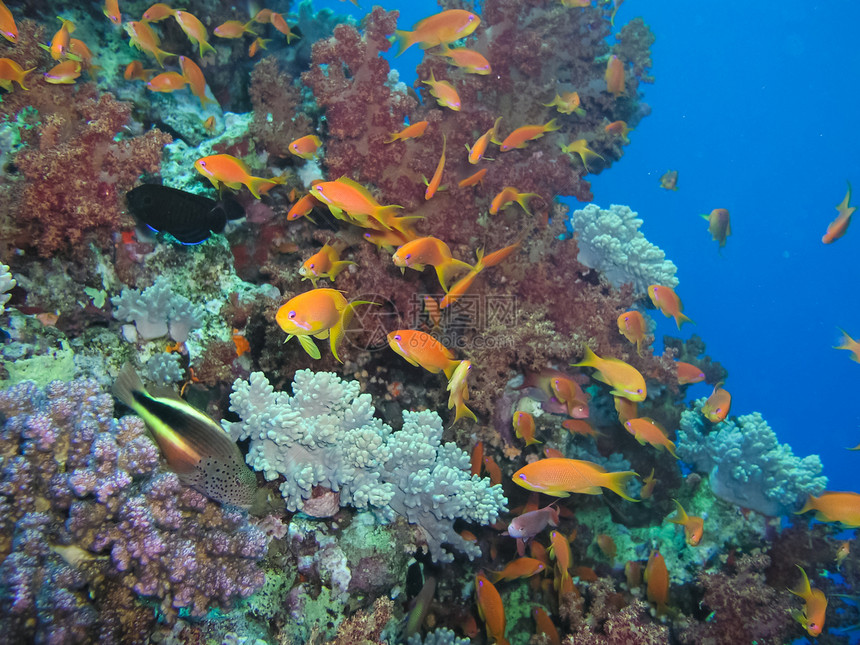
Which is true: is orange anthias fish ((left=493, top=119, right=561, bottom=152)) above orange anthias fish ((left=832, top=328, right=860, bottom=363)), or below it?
below

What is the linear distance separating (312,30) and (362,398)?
317 inches

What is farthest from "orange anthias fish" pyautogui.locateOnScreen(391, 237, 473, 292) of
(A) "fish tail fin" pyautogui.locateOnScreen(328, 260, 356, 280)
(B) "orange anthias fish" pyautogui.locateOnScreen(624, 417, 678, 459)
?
(B) "orange anthias fish" pyautogui.locateOnScreen(624, 417, 678, 459)

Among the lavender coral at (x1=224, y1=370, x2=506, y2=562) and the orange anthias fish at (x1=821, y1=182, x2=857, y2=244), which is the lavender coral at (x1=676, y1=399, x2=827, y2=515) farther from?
the lavender coral at (x1=224, y1=370, x2=506, y2=562)

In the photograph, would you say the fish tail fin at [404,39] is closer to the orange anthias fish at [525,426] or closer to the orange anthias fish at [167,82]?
the orange anthias fish at [167,82]

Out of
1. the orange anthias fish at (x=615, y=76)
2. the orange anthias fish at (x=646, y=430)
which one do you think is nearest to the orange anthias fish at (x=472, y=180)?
the orange anthias fish at (x=646, y=430)

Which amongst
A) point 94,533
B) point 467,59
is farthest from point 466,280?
point 467,59

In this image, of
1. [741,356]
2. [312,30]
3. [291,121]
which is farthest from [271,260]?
[741,356]

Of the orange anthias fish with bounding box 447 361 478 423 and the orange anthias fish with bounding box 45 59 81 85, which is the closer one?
the orange anthias fish with bounding box 447 361 478 423

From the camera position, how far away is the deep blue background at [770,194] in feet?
167

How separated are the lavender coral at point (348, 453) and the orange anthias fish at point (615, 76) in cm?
591

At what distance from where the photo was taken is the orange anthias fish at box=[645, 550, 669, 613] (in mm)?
4102

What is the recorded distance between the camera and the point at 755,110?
6019cm

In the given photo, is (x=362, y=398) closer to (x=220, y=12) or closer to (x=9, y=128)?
(x=9, y=128)

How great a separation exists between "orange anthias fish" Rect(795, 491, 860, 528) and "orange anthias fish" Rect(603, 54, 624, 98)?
19.5 feet
